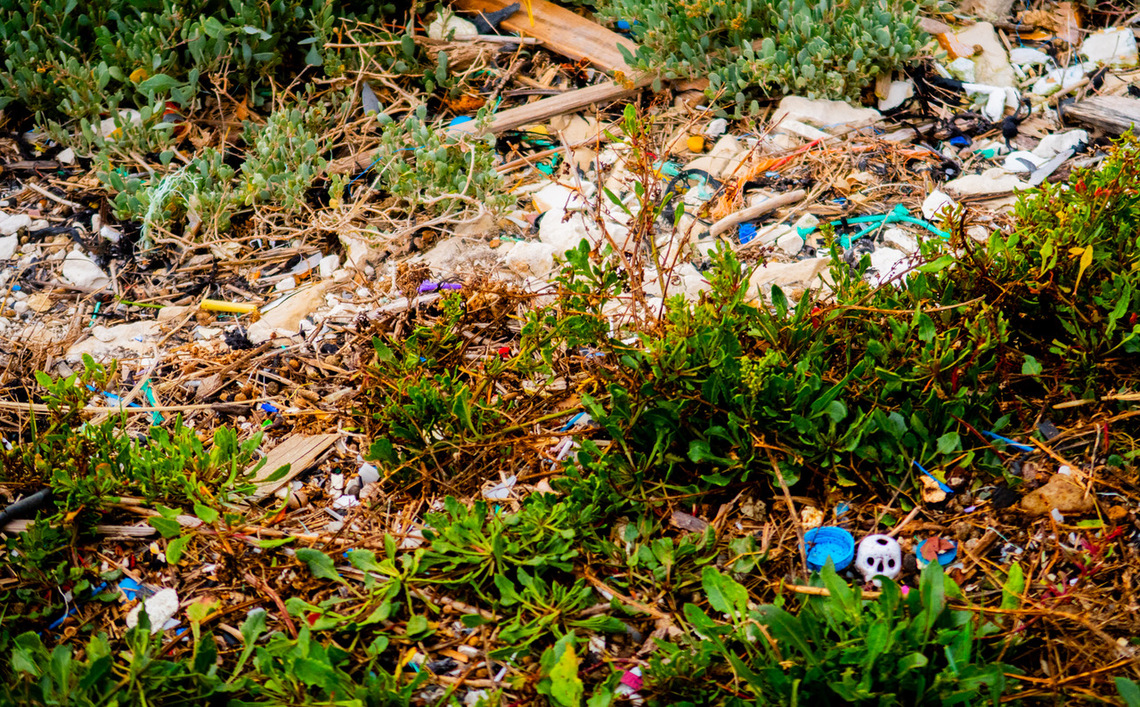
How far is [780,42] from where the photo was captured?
435 centimetres

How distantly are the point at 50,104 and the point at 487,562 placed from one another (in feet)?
12.6

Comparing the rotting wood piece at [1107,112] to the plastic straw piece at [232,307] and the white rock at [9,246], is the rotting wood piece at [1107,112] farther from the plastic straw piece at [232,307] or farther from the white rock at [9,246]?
the white rock at [9,246]

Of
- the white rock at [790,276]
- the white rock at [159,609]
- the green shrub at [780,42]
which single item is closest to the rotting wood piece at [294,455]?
the white rock at [159,609]

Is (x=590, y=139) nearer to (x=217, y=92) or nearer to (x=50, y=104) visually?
(x=217, y=92)

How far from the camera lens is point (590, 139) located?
4.48m

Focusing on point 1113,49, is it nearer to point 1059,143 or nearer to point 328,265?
point 1059,143

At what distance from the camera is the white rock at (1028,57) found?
15.4 feet

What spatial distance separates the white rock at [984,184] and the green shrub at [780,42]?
A: 0.73m

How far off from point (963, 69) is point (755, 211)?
1707mm

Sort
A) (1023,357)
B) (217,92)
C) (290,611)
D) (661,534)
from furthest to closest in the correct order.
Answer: (217,92) → (1023,357) → (661,534) → (290,611)

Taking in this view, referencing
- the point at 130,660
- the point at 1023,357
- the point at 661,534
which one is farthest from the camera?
the point at 1023,357

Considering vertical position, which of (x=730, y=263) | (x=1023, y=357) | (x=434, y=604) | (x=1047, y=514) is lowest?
(x=434, y=604)

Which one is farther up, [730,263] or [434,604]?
[730,263]

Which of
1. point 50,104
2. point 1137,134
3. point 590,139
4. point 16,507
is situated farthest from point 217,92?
point 1137,134
